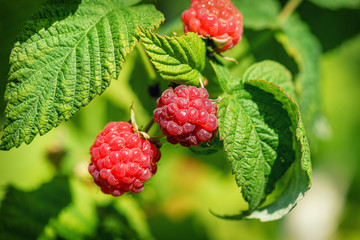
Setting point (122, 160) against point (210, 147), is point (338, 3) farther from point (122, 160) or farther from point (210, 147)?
point (122, 160)

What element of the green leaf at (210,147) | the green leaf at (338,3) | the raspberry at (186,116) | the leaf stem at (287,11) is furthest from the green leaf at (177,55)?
the green leaf at (338,3)

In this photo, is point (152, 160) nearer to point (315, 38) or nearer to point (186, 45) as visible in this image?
point (186, 45)

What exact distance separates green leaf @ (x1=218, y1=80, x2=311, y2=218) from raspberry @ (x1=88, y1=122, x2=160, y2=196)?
228mm

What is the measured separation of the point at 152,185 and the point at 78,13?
3.79ft

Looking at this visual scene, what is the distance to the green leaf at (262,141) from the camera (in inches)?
39.3

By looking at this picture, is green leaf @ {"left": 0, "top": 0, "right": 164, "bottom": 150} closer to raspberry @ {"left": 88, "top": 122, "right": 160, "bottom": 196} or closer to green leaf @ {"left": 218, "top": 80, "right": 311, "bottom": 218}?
raspberry @ {"left": 88, "top": 122, "right": 160, "bottom": 196}

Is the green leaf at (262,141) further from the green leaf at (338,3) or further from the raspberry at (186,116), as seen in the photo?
the green leaf at (338,3)

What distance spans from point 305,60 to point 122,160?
0.99 meters

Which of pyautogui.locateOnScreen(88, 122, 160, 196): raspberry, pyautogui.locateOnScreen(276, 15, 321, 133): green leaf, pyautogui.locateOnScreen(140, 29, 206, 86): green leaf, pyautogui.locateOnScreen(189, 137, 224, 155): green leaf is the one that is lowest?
pyautogui.locateOnScreen(88, 122, 160, 196): raspberry

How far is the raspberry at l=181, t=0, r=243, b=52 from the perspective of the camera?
1.08m

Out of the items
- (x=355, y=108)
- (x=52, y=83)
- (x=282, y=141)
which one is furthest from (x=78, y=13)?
(x=355, y=108)

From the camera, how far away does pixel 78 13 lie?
107 cm

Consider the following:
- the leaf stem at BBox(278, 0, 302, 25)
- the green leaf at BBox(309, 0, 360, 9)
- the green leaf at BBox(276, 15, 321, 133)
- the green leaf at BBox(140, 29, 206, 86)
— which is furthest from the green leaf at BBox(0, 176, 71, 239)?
the green leaf at BBox(309, 0, 360, 9)

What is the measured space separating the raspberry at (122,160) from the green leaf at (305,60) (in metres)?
0.69
